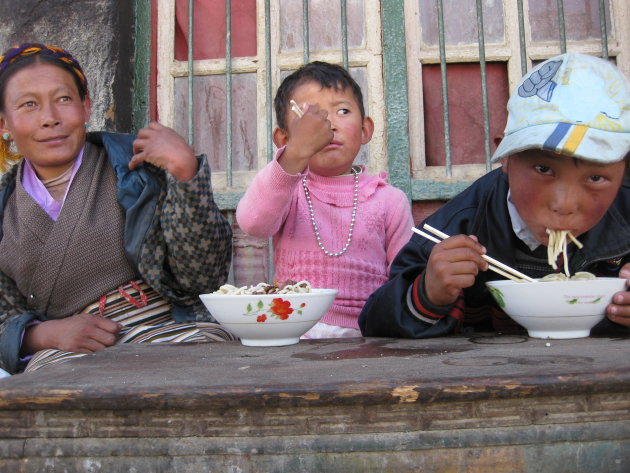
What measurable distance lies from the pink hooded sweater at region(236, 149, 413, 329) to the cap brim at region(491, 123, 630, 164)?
0.83 m

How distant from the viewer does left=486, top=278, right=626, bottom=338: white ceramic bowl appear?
1270 mm

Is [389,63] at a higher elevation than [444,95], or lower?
higher

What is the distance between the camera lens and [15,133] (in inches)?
79.3

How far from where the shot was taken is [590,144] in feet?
4.21

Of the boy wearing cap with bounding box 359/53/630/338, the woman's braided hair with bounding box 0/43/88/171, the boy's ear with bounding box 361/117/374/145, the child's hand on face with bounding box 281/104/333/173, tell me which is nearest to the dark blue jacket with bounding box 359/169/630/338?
the boy wearing cap with bounding box 359/53/630/338

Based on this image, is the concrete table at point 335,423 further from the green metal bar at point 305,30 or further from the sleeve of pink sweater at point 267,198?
the green metal bar at point 305,30

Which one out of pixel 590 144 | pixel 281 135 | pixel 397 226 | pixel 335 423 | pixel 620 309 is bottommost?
pixel 335 423

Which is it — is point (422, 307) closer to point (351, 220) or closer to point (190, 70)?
point (351, 220)

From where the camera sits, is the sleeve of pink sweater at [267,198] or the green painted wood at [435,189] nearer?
the sleeve of pink sweater at [267,198]

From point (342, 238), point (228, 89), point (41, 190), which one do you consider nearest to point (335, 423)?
point (342, 238)

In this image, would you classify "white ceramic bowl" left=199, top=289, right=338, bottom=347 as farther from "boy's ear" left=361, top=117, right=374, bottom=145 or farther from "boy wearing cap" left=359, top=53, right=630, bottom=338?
"boy's ear" left=361, top=117, right=374, bottom=145

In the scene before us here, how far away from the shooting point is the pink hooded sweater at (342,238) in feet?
6.74

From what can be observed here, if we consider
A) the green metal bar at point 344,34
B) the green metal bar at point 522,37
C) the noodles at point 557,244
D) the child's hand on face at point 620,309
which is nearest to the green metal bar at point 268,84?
the green metal bar at point 344,34

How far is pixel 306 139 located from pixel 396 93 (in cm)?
121
